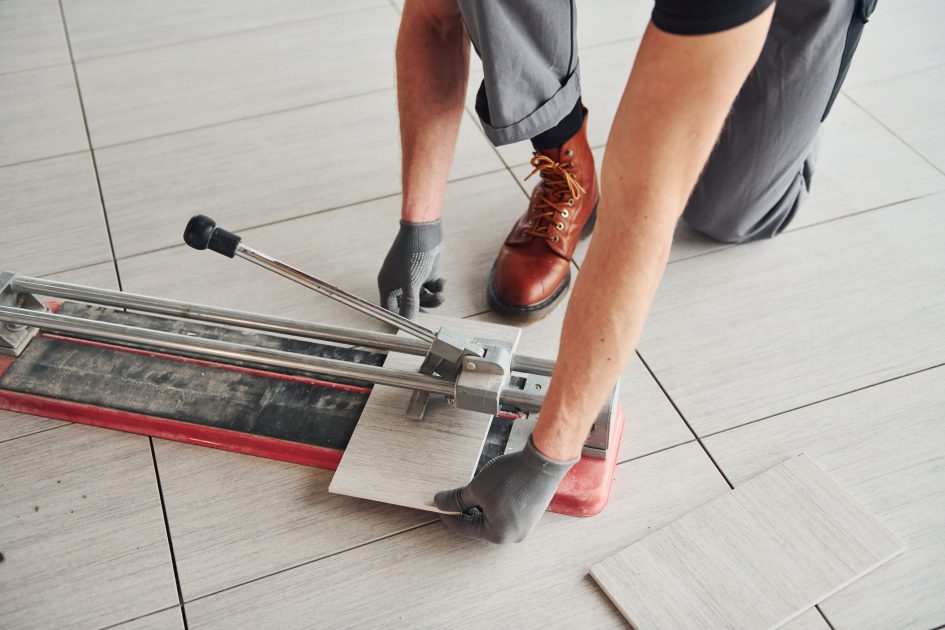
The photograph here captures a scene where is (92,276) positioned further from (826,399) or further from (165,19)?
(826,399)

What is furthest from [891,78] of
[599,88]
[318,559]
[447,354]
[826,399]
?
[318,559]

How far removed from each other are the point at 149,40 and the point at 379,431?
140 cm

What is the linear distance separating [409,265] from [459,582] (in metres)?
0.47

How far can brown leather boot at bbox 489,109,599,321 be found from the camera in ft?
4.19

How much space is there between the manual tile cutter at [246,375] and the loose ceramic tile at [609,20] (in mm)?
1122

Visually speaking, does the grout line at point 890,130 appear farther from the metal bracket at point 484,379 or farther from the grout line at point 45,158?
the grout line at point 45,158

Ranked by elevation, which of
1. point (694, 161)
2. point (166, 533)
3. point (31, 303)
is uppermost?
point (694, 161)

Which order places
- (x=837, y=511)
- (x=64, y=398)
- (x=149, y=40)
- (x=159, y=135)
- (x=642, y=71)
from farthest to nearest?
(x=149, y=40) → (x=159, y=135) → (x=64, y=398) → (x=837, y=511) → (x=642, y=71)

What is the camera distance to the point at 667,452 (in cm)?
112

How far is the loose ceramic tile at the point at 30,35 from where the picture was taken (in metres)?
1.92

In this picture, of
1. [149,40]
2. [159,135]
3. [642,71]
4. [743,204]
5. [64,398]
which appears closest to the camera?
[642,71]

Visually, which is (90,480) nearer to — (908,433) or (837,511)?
(837,511)

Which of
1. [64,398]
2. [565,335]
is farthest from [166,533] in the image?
[565,335]

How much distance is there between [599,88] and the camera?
1.78 m
